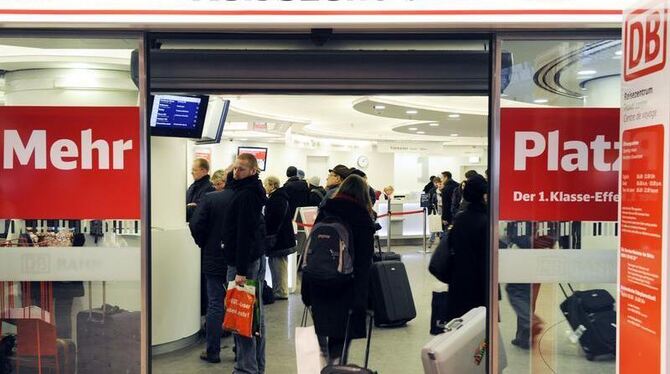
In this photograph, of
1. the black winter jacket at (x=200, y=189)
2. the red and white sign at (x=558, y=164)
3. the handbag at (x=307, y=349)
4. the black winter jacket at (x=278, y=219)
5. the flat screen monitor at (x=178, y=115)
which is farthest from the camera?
the black winter jacket at (x=278, y=219)

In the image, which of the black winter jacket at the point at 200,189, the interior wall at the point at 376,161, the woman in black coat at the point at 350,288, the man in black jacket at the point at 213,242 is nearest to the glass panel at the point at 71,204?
the woman in black coat at the point at 350,288

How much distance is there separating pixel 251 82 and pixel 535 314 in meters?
1.96

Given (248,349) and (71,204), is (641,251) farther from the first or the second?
(248,349)

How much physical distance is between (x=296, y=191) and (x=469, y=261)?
4.44 meters

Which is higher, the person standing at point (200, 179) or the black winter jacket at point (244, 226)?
the person standing at point (200, 179)

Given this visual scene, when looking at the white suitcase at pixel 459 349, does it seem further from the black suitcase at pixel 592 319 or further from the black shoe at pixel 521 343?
the black suitcase at pixel 592 319

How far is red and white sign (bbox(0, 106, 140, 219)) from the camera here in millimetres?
2547

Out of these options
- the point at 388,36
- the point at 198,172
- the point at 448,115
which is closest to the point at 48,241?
the point at 388,36

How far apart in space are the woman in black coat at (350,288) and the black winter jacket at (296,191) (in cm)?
393

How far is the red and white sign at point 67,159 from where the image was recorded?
2.55m

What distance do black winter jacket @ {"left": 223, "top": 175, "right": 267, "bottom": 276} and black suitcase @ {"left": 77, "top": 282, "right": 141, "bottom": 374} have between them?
1.17m

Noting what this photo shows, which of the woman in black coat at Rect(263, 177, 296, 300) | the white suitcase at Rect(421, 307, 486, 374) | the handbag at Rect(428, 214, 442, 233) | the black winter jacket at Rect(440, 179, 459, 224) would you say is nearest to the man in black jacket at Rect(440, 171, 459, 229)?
the black winter jacket at Rect(440, 179, 459, 224)

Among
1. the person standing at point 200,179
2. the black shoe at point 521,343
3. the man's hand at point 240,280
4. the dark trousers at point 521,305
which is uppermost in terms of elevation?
the person standing at point 200,179

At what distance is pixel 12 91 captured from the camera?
3623 mm
